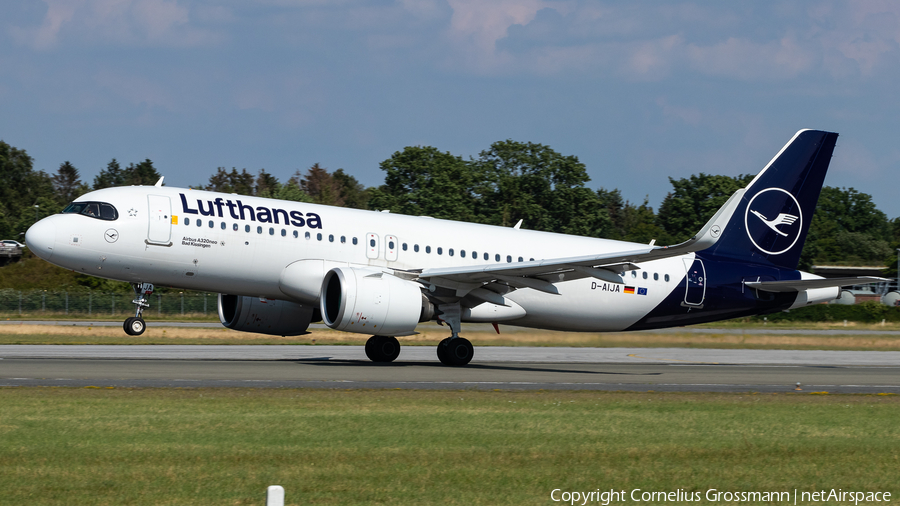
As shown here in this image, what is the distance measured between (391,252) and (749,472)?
635 inches

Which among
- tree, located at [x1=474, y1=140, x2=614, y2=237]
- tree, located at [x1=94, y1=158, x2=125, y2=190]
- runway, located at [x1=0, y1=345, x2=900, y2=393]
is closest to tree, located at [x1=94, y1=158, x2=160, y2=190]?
tree, located at [x1=94, y1=158, x2=125, y2=190]

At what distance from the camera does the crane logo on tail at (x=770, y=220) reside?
30062mm

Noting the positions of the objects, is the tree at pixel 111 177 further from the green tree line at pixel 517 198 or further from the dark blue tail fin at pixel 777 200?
the dark blue tail fin at pixel 777 200

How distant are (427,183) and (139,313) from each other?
76340mm

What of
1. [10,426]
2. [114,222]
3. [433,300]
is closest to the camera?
[10,426]

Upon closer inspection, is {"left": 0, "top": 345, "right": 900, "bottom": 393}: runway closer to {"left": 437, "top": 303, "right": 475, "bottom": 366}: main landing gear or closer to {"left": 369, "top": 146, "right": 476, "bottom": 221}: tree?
{"left": 437, "top": 303, "right": 475, "bottom": 366}: main landing gear

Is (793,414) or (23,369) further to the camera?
(23,369)

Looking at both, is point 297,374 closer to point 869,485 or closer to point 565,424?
point 565,424

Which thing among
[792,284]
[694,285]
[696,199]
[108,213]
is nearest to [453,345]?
[694,285]

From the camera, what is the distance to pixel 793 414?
1585 centimetres

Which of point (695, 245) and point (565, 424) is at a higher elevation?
point (695, 245)

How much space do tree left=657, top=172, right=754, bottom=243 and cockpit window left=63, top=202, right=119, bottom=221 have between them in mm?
91186

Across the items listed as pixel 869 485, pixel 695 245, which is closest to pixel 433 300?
pixel 695 245

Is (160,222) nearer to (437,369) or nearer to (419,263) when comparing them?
(419,263)
